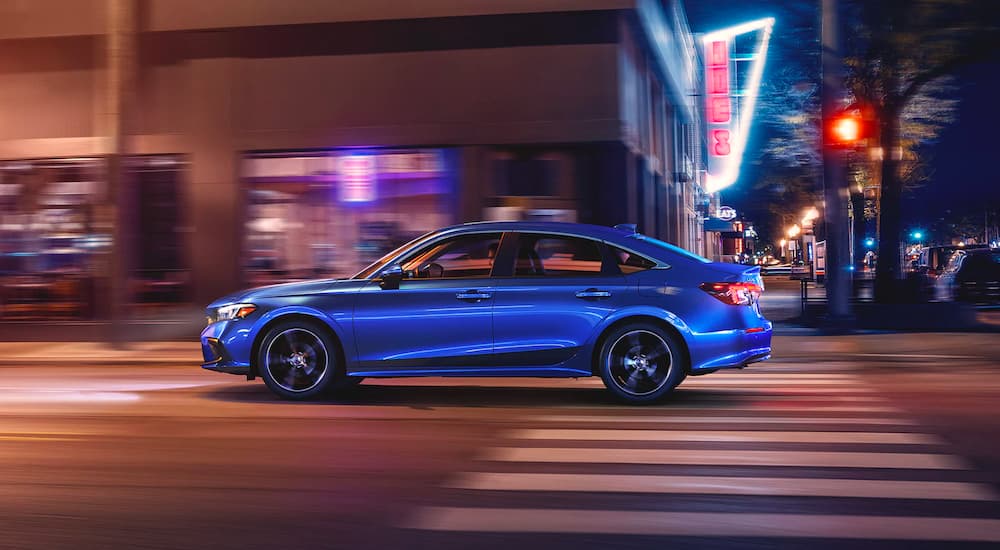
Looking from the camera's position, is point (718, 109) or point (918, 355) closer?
Answer: point (918, 355)

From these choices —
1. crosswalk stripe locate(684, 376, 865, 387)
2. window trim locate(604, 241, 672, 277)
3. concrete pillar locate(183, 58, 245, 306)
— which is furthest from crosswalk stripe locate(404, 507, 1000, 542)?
concrete pillar locate(183, 58, 245, 306)

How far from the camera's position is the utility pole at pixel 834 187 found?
17.6 metres

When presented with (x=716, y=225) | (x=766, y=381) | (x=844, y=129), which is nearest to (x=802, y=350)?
(x=766, y=381)

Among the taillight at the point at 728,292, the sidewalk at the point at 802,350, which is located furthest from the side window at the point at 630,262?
the sidewalk at the point at 802,350

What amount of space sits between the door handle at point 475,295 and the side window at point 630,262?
3.90 feet

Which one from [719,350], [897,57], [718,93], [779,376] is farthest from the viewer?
[718,93]

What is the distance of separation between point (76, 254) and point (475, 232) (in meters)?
12.4

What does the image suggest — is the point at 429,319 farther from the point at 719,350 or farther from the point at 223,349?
the point at 719,350

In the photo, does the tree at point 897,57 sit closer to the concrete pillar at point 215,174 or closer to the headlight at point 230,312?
the concrete pillar at point 215,174

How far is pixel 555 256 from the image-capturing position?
9.97 meters

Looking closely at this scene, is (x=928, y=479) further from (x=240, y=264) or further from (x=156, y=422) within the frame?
(x=240, y=264)

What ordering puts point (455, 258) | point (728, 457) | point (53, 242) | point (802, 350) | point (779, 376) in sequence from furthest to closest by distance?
point (53, 242) → point (802, 350) → point (779, 376) → point (455, 258) → point (728, 457)

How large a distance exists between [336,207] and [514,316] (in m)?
10.7

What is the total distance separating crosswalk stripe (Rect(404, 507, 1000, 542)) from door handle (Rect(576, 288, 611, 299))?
4062 millimetres
